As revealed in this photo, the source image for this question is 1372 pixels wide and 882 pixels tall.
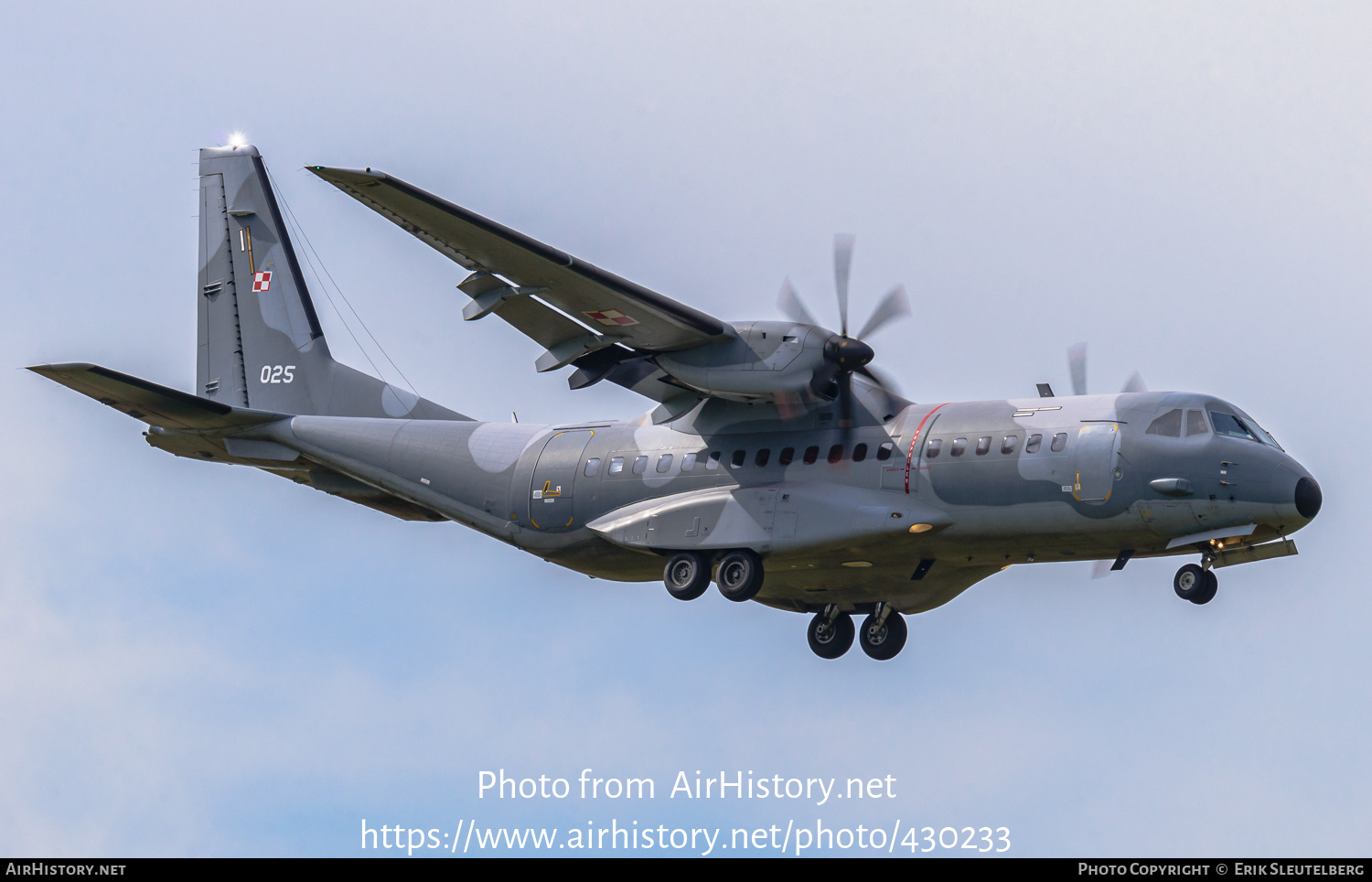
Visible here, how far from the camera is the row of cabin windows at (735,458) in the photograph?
18266 mm

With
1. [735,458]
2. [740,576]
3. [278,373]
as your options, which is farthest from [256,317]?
[740,576]

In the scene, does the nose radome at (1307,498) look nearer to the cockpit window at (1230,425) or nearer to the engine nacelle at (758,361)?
the cockpit window at (1230,425)

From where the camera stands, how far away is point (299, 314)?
76.7ft

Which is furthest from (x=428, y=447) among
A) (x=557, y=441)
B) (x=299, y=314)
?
(x=299, y=314)

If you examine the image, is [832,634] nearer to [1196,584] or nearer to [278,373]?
[1196,584]

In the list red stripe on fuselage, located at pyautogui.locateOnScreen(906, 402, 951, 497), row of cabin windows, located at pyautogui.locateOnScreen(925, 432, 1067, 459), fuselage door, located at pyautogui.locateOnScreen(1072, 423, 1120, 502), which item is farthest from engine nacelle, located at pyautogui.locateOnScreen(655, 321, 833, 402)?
fuselage door, located at pyautogui.locateOnScreen(1072, 423, 1120, 502)

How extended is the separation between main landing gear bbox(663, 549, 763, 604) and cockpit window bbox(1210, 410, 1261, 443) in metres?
5.09

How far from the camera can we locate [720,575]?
18484 millimetres

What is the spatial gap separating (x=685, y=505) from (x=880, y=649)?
3.32 meters

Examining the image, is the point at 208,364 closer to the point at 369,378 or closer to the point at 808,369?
the point at 369,378

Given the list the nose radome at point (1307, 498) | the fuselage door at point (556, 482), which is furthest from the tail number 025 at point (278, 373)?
the nose radome at point (1307, 498)

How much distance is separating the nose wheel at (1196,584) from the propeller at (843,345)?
3.88 m

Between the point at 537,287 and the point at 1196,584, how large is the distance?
298 inches

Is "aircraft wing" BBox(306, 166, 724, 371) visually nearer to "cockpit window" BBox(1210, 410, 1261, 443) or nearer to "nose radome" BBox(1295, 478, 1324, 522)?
"cockpit window" BBox(1210, 410, 1261, 443)
